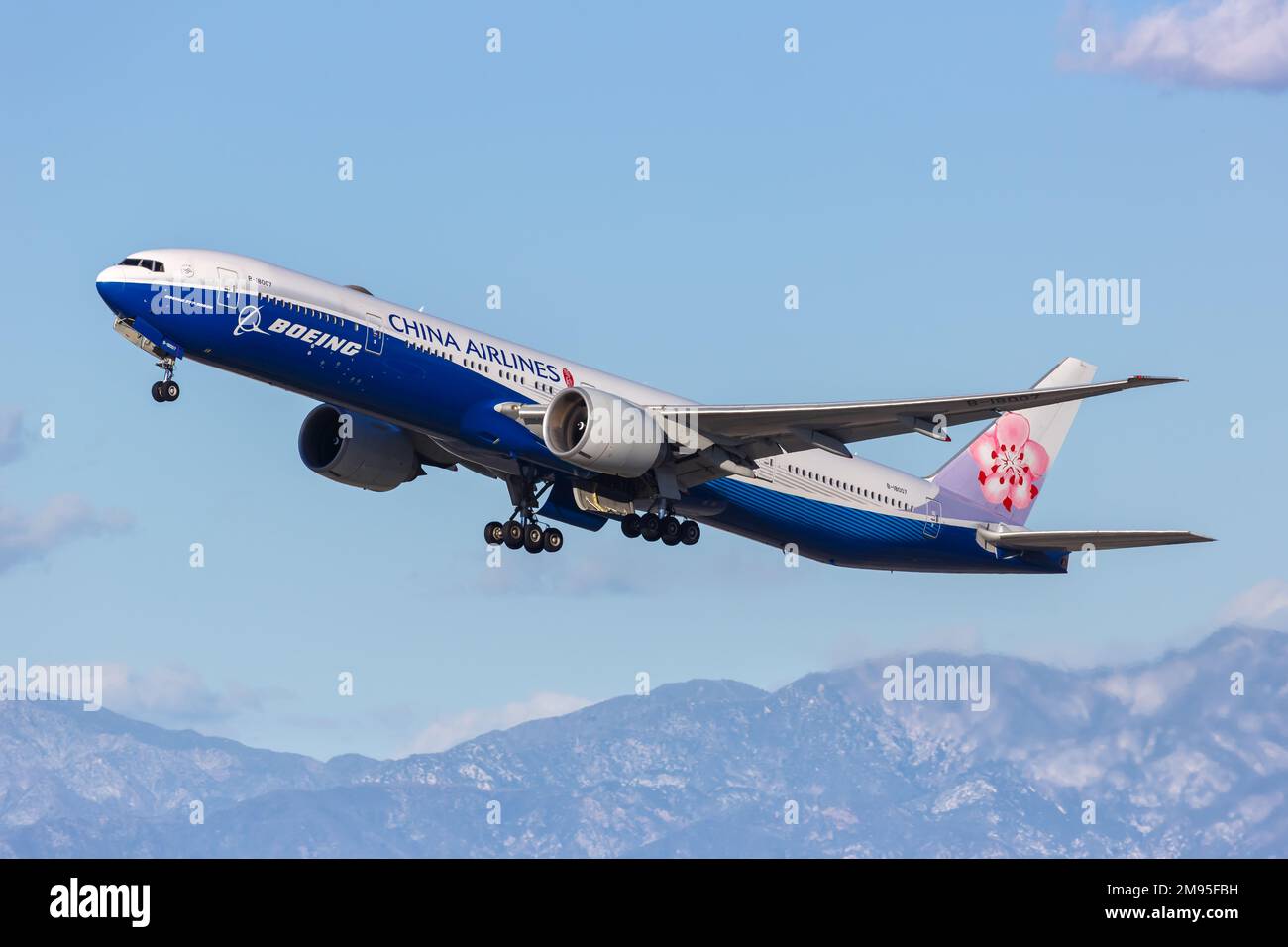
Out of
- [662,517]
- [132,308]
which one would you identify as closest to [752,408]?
[662,517]

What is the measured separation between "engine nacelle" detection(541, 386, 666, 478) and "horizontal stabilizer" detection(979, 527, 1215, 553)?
500 inches

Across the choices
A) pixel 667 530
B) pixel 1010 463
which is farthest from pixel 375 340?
pixel 1010 463

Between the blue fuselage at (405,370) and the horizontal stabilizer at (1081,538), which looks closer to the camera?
the blue fuselage at (405,370)

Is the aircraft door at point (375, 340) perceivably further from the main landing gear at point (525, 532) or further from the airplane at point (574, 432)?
the main landing gear at point (525, 532)

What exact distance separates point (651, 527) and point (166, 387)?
1332 centimetres

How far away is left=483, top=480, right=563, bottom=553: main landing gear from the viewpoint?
1900 inches

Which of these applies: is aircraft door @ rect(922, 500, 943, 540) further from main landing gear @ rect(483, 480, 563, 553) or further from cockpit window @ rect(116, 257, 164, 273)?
cockpit window @ rect(116, 257, 164, 273)

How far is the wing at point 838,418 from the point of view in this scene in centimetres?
4169

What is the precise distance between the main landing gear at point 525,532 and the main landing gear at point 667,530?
84.7 inches

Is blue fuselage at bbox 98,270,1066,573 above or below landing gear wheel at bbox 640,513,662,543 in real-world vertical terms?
above

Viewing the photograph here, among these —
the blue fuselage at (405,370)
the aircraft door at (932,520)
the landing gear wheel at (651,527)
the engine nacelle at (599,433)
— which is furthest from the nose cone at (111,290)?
the aircraft door at (932,520)

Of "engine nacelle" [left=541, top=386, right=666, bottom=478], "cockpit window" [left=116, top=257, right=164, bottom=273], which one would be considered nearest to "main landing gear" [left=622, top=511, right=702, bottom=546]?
"engine nacelle" [left=541, top=386, right=666, bottom=478]

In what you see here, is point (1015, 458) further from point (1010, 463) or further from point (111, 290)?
point (111, 290)
